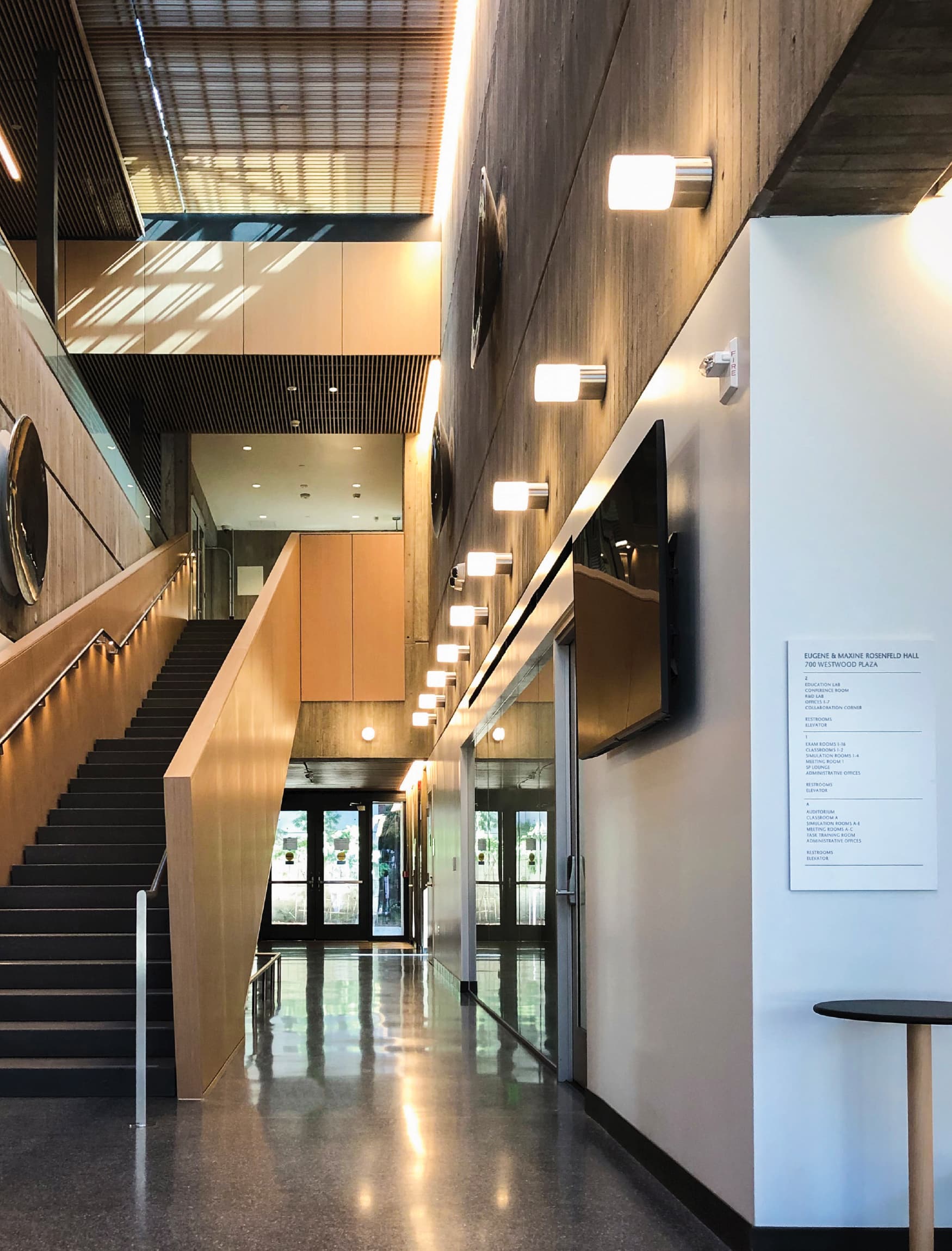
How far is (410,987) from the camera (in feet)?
40.5

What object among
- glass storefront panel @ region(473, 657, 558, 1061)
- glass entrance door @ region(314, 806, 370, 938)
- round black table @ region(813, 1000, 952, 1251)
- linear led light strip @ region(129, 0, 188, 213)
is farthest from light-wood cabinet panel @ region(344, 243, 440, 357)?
round black table @ region(813, 1000, 952, 1251)

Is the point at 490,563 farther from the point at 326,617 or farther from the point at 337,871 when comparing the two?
the point at 337,871

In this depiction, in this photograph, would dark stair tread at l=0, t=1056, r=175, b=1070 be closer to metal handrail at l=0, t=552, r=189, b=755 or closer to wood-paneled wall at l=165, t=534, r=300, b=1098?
wood-paneled wall at l=165, t=534, r=300, b=1098

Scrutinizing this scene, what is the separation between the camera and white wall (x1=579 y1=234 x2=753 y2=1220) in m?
3.47

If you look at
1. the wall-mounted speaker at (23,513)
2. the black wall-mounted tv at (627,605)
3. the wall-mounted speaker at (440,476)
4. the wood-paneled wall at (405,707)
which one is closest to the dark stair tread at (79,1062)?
the black wall-mounted tv at (627,605)

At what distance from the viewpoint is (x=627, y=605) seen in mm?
4398

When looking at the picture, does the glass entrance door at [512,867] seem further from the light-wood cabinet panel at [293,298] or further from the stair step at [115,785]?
the light-wood cabinet panel at [293,298]

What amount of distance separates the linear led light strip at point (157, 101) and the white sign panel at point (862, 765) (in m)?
10.4

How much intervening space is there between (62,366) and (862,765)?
866 centimetres

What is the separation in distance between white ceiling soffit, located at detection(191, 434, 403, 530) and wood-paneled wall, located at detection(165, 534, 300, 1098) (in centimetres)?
953

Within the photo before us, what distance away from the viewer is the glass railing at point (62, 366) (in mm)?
9188

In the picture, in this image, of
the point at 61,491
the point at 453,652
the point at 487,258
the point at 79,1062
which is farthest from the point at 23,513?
the point at 453,652

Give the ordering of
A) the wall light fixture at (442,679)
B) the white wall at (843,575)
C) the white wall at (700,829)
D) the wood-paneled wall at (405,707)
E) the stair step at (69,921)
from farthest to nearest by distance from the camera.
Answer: the wood-paneled wall at (405,707), the wall light fixture at (442,679), the stair step at (69,921), the white wall at (700,829), the white wall at (843,575)

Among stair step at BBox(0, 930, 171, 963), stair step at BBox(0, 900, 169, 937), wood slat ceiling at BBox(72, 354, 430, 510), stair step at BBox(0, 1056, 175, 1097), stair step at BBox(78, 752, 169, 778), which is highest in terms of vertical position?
wood slat ceiling at BBox(72, 354, 430, 510)
